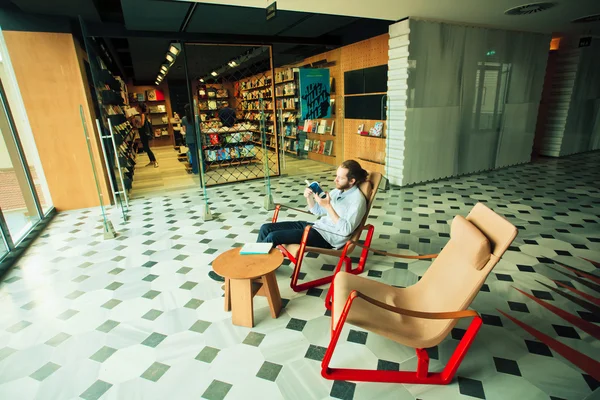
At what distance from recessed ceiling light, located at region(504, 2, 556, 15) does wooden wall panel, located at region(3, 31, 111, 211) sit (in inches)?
281

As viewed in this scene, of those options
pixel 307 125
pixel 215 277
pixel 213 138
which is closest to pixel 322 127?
pixel 307 125

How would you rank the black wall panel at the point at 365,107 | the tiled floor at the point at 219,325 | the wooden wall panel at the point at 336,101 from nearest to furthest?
the tiled floor at the point at 219,325, the black wall panel at the point at 365,107, the wooden wall panel at the point at 336,101

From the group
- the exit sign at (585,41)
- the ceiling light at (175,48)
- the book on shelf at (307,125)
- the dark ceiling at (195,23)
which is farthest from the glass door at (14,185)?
the exit sign at (585,41)

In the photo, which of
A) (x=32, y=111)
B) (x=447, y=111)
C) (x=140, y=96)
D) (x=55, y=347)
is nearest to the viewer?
(x=55, y=347)

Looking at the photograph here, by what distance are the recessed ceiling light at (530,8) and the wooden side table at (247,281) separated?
5.47m

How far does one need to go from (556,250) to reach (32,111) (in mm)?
7673

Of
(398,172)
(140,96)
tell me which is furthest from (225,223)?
(140,96)

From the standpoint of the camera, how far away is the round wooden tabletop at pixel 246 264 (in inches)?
91.3

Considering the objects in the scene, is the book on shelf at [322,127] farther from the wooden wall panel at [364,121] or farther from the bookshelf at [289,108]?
the bookshelf at [289,108]

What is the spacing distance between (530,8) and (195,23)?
5566 mm

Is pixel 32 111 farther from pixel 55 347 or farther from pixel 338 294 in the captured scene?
pixel 338 294

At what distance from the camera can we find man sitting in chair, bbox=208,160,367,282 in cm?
278

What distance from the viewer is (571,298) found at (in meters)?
2.67

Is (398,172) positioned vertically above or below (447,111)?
below
